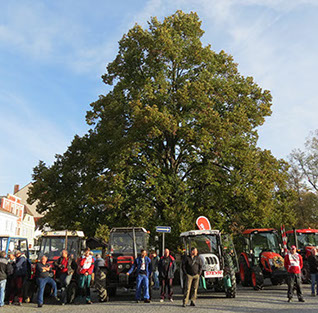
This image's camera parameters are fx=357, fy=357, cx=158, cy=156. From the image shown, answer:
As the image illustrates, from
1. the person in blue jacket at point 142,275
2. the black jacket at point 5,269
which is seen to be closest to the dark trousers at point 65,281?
the black jacket at point 5,269

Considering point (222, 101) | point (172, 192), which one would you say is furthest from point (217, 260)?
point (222, 101)

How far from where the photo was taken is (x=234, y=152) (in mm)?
21625

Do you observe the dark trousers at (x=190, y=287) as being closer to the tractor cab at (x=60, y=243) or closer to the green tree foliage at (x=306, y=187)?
the tractor cab at (x=60, y=243)

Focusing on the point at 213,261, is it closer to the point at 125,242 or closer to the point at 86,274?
the point at 125,242

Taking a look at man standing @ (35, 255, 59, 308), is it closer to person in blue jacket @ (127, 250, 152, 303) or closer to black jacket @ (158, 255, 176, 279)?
person in blue jacket @ (127, 250, 152, 303)

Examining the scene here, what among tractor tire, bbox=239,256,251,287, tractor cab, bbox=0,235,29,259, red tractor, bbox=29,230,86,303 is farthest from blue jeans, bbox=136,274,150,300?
tractor cab, bbox=0,235,29,259

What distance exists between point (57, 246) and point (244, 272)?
8.53m

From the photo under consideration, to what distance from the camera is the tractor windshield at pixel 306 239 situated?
59.6 ft

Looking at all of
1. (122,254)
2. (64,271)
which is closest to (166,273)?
(122,254)

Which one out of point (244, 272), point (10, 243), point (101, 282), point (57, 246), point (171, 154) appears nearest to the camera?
point (101, 282)

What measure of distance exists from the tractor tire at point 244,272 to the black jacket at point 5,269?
10.1 meters

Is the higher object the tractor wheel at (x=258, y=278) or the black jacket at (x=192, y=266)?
the black jacket at (x=192, y=266)

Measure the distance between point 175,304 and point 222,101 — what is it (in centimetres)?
1511

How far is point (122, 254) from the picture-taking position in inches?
558
